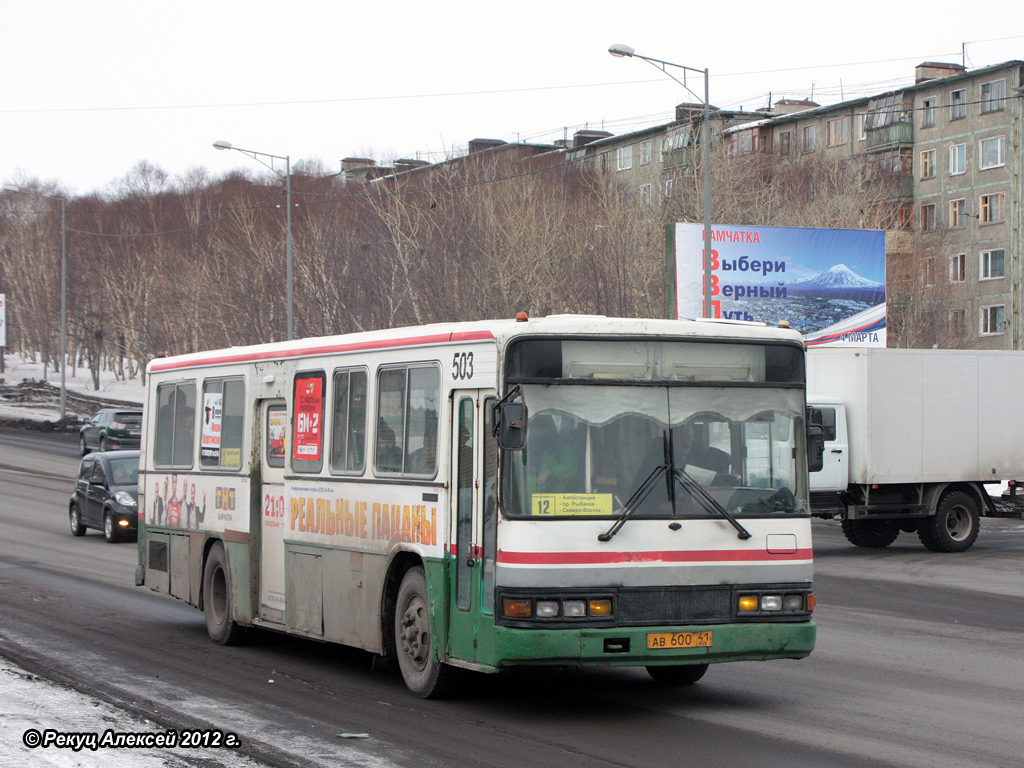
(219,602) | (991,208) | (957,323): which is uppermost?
(991,208)

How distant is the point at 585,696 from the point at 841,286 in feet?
87.1

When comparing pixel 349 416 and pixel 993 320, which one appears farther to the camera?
pixel 993 320

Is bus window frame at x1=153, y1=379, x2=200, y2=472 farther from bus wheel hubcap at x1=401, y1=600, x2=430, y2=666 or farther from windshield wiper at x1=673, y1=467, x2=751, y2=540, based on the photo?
windshield wiper at x1=673, y1=467, x2=751, y2=540

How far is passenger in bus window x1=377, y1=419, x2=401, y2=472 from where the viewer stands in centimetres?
949

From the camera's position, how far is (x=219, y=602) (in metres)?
12.4

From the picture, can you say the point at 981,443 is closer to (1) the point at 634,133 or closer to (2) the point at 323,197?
(2) the point at 323,197

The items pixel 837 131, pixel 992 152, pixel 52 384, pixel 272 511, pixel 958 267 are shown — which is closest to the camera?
pixel 272 511

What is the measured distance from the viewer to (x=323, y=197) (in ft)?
237

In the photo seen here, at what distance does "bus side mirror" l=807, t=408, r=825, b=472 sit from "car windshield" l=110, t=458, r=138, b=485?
57.9 ft

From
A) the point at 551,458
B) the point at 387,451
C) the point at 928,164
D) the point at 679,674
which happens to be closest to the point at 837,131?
the point at 928,164

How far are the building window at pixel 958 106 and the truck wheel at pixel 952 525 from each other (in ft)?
157

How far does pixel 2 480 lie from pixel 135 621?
956 inches

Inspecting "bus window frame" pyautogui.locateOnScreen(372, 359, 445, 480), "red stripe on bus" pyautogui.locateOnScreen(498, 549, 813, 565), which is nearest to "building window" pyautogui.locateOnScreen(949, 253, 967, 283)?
"bus window frame" pyautogui.locateOnScreen(372, 359, 445, 480)

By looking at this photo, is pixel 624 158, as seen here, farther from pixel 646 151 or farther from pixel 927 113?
pixel 927 113
